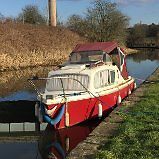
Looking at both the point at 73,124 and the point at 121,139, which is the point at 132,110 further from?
the point at 121,139

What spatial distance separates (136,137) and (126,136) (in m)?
0.26

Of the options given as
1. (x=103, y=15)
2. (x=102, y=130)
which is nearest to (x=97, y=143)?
(x=102, y=130)

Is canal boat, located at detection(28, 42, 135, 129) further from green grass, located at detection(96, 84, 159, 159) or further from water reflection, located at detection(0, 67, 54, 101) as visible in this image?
water reflection, located at detection(0, 67, 54, 101)

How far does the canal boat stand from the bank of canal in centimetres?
130

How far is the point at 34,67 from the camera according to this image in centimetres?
4044

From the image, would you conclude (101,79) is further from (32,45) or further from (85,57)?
(32,45)

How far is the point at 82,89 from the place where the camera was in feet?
50.9

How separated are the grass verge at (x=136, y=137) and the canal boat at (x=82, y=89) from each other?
5.02 feet

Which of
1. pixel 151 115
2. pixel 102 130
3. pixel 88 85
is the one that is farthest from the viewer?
pixel 88 85

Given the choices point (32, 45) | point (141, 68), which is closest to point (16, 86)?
point (141, 68)

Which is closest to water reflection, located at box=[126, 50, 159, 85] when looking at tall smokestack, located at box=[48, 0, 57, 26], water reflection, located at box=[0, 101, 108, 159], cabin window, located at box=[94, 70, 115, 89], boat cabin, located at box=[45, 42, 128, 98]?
boat cabin, located at box=[45, 42, 128, 98]

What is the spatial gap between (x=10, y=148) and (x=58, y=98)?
2735 mm

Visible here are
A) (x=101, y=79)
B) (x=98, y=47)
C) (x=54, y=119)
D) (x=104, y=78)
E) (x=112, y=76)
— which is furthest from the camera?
(x=98, y=47)

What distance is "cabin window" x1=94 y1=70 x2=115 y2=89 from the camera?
52.8 ft
